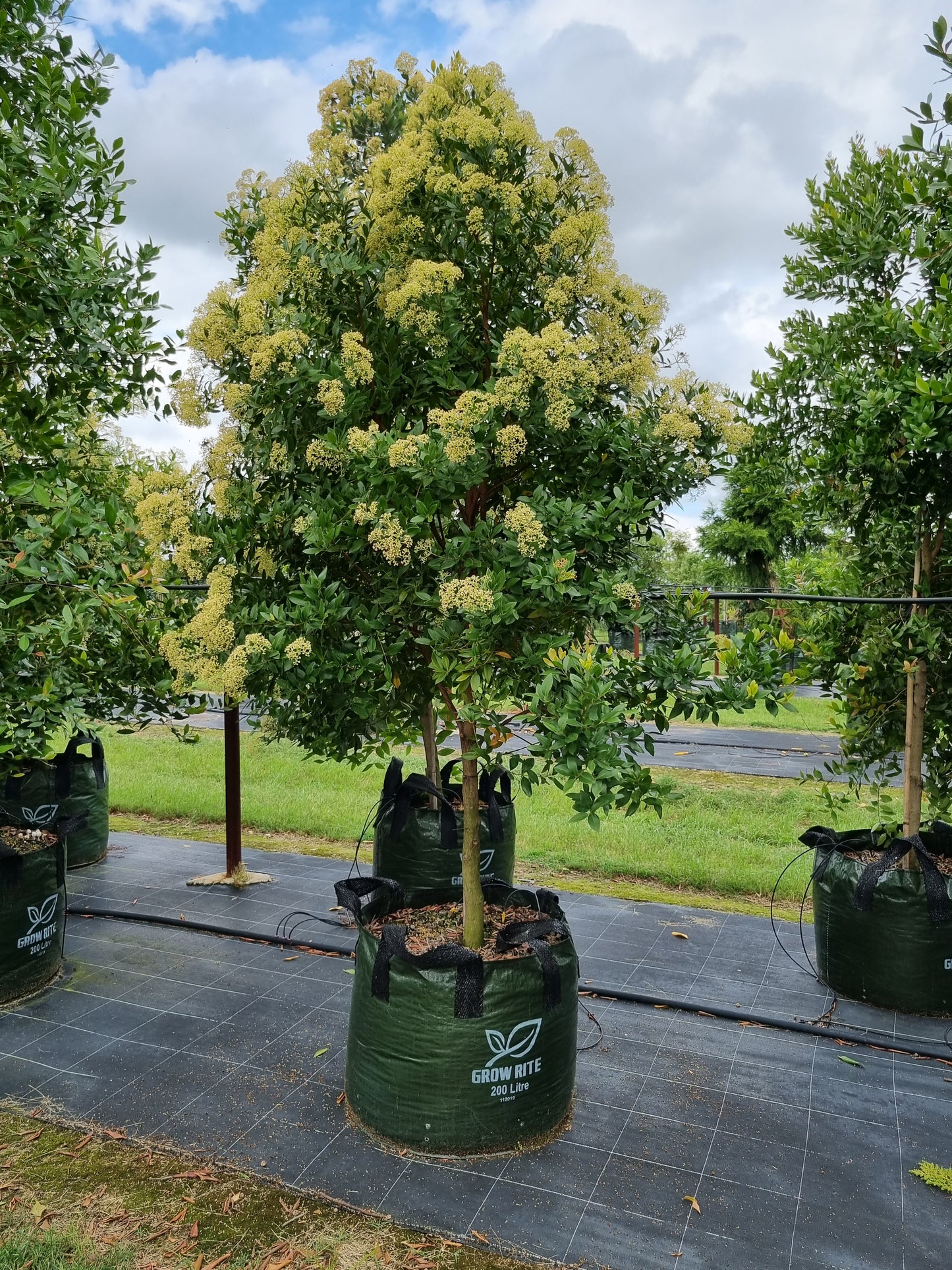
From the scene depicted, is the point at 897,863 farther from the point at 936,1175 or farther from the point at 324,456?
the point at 324,456

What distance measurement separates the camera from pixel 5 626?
12.1ft

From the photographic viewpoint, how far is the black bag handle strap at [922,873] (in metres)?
4.52

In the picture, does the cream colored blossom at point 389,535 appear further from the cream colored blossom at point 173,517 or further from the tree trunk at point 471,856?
the tree trunk at point 471,856

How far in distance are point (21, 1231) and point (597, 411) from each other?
11.7 feet

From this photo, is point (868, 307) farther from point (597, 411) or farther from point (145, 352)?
point (145, 352)

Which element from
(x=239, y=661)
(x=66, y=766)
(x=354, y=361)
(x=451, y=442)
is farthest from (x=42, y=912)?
(x=451, y=442)

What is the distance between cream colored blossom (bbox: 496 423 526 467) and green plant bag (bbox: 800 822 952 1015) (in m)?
3.08

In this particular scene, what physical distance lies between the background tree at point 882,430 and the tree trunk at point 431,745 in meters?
2.33

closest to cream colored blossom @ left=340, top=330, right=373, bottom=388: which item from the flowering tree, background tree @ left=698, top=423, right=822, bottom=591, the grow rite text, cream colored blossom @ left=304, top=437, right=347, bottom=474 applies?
the flowering tree

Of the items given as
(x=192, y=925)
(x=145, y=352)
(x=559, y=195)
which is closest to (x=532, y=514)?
(x=559, y=195)

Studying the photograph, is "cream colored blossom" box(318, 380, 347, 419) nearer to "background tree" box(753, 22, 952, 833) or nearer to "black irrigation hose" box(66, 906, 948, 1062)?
"background tree" box(753, 22, 952, 833)

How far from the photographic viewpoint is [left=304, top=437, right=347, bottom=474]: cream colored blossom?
3.15 m

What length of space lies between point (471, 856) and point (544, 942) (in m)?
0.47

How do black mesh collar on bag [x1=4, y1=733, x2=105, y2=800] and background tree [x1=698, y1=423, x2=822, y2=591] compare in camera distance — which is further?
background tree [x1=698, y1=423, x2=822, y2=591]
